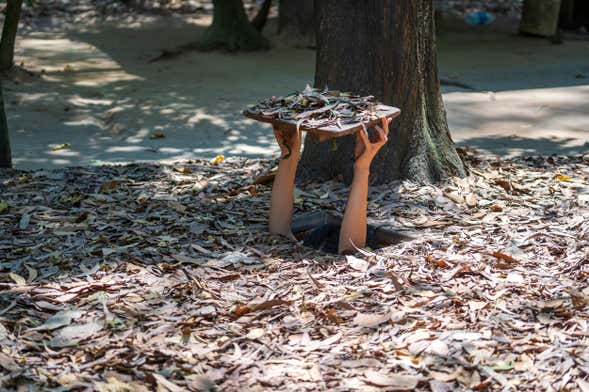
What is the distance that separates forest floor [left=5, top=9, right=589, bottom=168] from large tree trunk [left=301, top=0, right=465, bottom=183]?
192cm

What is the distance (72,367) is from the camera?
11.5 feet

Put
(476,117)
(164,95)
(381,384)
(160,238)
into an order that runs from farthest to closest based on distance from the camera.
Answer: (164,95), (476,117), (160,238), (381,384)

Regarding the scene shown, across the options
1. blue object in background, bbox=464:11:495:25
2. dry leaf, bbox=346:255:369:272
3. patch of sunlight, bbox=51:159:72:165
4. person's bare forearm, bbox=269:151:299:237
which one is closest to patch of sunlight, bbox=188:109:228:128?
patch of sunlight, bbox=51:159:72:165

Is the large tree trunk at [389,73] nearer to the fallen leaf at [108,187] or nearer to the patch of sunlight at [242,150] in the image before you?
the fallen leaf at [108,187]

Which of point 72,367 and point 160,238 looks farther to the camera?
point 160,238

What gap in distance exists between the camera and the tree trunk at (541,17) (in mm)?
13992

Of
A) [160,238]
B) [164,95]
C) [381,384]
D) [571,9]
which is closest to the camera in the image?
[381,384]

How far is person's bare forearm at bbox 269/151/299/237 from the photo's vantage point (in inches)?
200

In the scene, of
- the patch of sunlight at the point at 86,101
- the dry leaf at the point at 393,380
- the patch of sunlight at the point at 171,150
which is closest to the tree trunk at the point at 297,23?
the patch of sunlight at the point at 86,101

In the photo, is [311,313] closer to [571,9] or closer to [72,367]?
[72,367]

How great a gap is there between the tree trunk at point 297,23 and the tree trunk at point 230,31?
2.21 feet

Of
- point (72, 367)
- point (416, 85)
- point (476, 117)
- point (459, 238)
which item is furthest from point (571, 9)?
point (72, 367)

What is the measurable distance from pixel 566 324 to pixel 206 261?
188 centimetres

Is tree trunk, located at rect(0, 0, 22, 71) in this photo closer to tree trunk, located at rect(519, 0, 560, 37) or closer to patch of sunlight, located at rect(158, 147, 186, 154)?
patch of sunlight, located at rect(158, 147, 186, 154)
